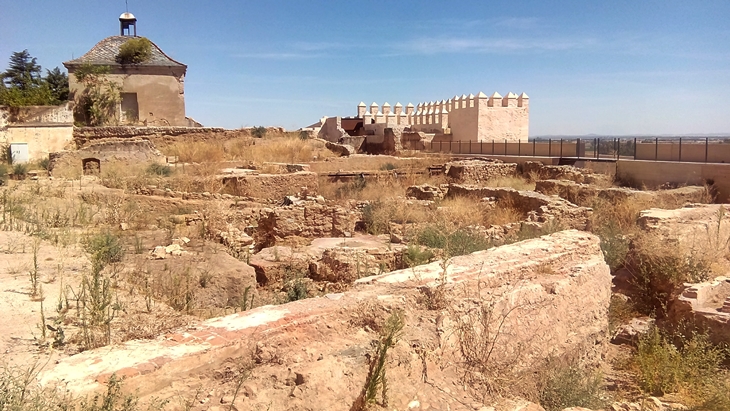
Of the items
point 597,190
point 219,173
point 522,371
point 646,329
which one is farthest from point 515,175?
point 522,371

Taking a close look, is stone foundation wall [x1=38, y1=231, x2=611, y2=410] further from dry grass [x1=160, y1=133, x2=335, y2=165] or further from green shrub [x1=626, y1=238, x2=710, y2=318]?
dry grass [x1=160, y1=133, x2=335, y2=165]

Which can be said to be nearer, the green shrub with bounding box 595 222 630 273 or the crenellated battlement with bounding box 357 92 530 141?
the green shrub with bounding box 595 222 630 273

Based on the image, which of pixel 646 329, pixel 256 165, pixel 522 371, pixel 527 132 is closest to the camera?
pixel 522 371

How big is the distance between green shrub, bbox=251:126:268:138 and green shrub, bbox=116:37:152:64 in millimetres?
5413

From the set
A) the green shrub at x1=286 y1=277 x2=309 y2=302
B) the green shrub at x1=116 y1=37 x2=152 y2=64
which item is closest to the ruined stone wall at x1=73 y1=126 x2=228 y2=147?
the green shrub at x1=116 y1=37 x2=152 y2=64

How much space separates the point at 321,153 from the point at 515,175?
8.00 meters

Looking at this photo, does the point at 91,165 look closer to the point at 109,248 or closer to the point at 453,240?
the point at 109,248

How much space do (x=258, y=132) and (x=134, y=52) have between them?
6.06 metres

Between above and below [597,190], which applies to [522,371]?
below

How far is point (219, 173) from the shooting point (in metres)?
13.1

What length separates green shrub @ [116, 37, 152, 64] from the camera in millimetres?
20688

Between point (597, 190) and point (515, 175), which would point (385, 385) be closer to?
point (597, 190)

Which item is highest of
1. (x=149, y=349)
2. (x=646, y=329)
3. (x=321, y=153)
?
(x=321, y=153)

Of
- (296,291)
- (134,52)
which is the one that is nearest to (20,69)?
(134,52)
